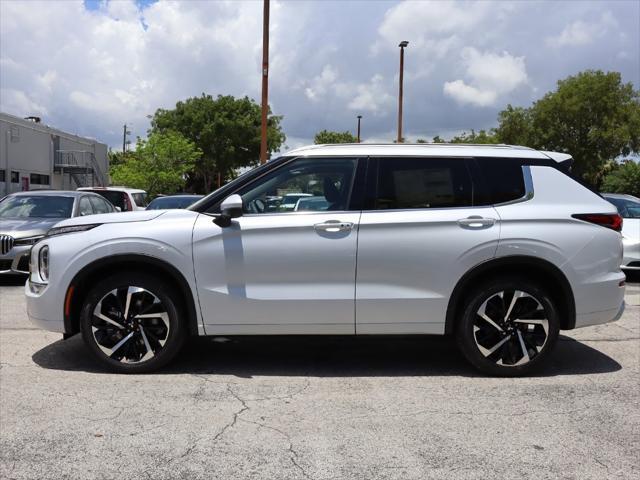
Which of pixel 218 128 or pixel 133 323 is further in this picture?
pixel 218 128

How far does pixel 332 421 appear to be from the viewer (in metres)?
3.82

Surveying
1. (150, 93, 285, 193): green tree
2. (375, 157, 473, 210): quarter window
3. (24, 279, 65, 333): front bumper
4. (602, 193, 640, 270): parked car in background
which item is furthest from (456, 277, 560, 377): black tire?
(150, 93, 285, 193): green tree

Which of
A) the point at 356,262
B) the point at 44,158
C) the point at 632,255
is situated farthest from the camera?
the point at 44,158

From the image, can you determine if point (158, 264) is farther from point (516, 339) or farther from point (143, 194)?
point (143, 194)

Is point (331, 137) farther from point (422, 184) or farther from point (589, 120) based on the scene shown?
point (422, 184)

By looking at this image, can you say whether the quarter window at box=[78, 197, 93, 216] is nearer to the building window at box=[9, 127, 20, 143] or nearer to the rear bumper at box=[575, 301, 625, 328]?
the rear bumper at box=[575, 301, 625, 328]

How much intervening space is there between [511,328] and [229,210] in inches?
94.9

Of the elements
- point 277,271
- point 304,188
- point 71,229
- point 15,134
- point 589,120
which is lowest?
point 277,271

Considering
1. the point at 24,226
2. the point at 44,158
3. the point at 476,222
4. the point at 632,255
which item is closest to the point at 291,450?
the point at 476,222

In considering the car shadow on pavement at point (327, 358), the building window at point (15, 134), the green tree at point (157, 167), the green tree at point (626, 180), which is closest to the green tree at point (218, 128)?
the green tree at point (157, 167)

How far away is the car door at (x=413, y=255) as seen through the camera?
14.9ft

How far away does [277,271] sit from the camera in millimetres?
4516

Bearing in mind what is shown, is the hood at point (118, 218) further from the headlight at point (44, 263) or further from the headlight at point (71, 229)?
the headlight at point (44, 263)

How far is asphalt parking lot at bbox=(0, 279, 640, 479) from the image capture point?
3.22m
